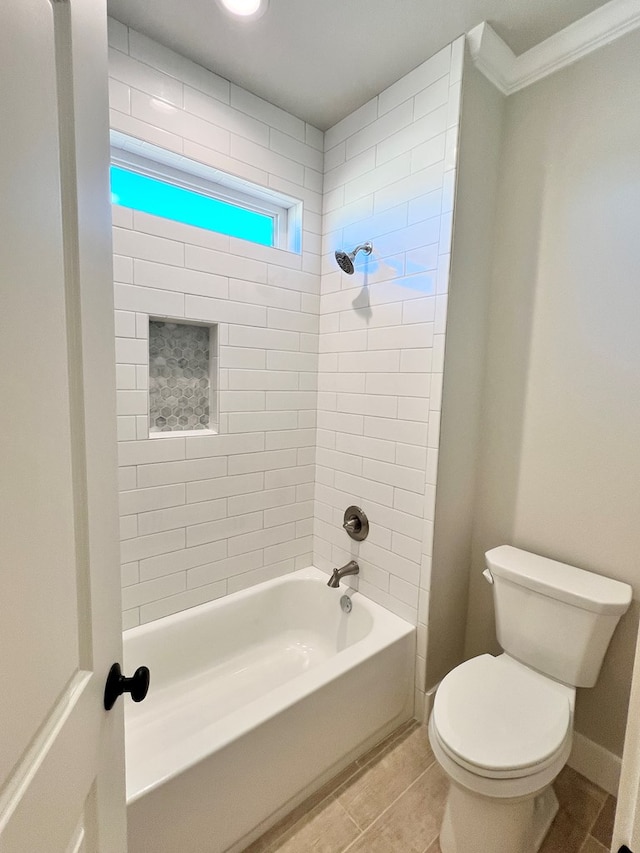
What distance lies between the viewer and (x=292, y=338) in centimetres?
201

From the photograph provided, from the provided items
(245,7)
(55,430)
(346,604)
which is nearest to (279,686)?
(346,604)

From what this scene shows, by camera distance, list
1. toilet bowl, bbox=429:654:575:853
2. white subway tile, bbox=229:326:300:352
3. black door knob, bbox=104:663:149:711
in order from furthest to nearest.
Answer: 1. white subway tile, bbox=229:326:300:352
2. toilet bowl, bbox=429:654:575:853
3. black door knob, bbox=104:663:149:711

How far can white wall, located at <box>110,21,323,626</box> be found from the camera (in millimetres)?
1527

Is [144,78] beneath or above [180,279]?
above

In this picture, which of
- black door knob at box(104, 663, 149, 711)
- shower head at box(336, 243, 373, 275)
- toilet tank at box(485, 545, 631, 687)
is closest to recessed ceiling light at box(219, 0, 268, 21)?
shower head at box(336, 243, 373, 275)

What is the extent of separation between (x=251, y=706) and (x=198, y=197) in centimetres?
204

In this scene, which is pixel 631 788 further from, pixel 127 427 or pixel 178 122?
pixel 178 122

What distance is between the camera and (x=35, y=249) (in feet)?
1.48

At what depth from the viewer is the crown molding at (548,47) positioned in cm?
131

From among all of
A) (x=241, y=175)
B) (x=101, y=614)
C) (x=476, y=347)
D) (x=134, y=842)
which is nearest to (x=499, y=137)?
(x=476, y=347)

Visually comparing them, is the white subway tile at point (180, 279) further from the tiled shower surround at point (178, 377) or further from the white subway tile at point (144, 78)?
the white subway tile at point (144, 78)

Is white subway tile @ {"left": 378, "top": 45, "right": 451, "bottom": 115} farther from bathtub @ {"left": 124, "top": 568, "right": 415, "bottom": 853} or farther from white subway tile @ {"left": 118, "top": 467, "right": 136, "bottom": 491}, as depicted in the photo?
bathtub @ {"left": 124, "top": 568, "right": 415, "bottom": 853}

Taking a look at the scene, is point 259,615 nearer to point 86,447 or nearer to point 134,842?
point 134,842

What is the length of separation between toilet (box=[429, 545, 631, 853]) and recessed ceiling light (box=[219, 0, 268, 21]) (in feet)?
7.00
